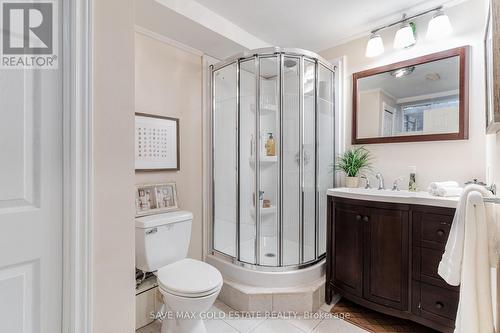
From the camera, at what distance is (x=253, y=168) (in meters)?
2.28

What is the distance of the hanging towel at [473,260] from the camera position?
2.67ft

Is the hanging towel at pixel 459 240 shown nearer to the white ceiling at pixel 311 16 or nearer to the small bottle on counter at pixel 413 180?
the small bottle on counter at pixel 413 180

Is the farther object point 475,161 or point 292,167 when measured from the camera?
point 292,167

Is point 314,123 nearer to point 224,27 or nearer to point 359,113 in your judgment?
point 359,113

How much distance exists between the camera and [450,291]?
1442 mm

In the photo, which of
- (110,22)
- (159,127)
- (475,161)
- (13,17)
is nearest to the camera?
(13,17)

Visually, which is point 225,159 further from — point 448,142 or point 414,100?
point 448,142

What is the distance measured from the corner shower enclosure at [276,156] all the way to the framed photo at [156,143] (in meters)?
0.51

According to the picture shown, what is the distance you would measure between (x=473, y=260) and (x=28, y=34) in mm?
1755

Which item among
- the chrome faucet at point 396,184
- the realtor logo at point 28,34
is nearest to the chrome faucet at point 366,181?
the chrome faucet at point 396,184

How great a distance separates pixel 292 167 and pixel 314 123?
45cm

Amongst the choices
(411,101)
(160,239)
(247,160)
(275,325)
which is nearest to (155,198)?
(160,239)

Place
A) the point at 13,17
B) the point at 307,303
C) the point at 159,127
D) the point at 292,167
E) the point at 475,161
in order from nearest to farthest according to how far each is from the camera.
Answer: the point at 13,17 < the point at 475,161 < the point at 307,303 < the point at 159,127 < the point at 292,167

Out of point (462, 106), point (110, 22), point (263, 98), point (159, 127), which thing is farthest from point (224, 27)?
point (462, 106)
